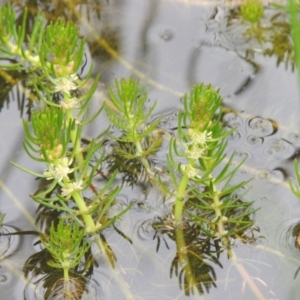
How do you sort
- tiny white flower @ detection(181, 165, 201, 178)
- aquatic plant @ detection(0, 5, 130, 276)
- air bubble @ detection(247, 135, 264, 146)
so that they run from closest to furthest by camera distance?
aquatic plant @ detection(0, 5, 130, 276)
tiny white flower @ detection(181, 165, 201, 178)
air bubble @ detection(247, 135, 264, 146)

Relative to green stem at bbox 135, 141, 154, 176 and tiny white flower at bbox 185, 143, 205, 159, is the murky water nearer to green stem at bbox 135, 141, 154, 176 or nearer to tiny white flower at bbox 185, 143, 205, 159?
green stem at bbox 135, 141, 154, 176

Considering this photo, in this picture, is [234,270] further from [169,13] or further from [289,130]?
[169,13]

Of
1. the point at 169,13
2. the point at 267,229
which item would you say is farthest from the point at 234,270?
the point at 169,13

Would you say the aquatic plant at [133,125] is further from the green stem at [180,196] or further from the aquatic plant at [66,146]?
the green stem at [180,196]

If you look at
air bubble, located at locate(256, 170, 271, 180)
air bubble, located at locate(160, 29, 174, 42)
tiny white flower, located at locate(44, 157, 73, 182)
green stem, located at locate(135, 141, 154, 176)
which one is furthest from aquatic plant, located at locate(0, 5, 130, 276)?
air bubble, located at locate(160, 29, 174, 42)

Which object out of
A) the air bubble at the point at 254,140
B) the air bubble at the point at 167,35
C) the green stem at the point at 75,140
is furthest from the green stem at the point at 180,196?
the air bubble at the point at 167,35

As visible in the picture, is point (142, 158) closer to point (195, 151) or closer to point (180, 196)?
point (180, 196)
